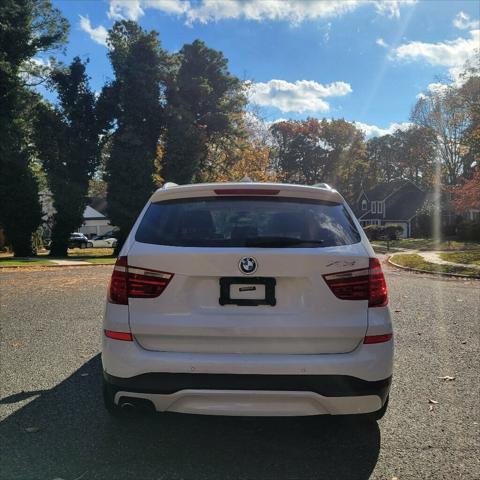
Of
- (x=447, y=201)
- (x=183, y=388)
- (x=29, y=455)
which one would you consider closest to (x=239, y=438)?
(x=183, y=388)

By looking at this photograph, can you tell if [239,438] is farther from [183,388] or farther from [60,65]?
[60,65]

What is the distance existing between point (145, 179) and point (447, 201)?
129 feet

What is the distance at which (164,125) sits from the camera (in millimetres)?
34469

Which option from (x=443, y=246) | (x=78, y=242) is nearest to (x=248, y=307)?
(x=443, y=246)

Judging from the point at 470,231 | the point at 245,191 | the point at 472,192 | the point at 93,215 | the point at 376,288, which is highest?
the point at 472,192

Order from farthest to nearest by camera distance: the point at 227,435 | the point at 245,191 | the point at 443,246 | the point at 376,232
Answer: the point at 376,232 < the point at 443,246 < the point at 227,435 < the point at 245,191

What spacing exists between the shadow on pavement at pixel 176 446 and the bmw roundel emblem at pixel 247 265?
1262mm

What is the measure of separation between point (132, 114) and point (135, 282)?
105 feet

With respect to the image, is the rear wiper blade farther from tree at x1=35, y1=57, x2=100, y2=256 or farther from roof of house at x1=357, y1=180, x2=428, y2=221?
roof of house at x1=357, y1=180, x2=428, y2=221

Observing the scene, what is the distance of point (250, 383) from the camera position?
3111 millimetres

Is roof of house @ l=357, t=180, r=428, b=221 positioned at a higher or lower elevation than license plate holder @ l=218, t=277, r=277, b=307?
higher

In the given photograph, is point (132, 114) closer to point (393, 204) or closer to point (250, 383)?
point (250, 383)

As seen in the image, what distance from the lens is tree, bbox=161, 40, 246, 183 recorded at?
33.3m

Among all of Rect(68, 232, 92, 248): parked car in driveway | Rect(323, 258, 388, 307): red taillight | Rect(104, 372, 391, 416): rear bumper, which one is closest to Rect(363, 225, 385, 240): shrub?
Rect(68, 232, 92, 248): parked car in driveway
